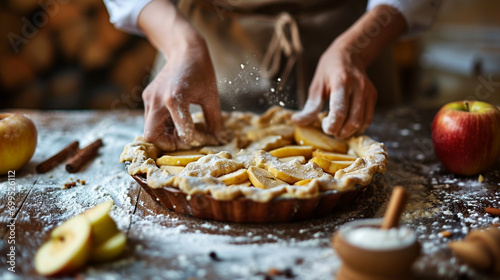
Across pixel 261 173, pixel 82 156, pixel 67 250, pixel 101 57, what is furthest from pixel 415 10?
pixel 101 57

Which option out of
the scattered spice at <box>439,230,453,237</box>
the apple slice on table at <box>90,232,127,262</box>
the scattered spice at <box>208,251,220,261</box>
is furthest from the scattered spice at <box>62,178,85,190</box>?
the scattered spice at <box>439,230,453,237</box>

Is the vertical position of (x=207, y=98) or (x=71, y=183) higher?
(x=207, y=98)

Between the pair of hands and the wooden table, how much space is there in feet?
0.79

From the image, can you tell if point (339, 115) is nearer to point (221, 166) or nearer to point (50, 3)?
point (221, 166)

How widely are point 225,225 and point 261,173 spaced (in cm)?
21

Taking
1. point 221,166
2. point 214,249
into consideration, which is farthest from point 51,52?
point 214,249

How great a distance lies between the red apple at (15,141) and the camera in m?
1.60

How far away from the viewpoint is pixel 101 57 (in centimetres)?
376

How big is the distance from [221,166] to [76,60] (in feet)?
9.27

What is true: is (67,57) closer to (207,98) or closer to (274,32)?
(274,32)

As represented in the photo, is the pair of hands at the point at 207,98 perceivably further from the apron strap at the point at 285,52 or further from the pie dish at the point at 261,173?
the apron strap at the point at 285,52

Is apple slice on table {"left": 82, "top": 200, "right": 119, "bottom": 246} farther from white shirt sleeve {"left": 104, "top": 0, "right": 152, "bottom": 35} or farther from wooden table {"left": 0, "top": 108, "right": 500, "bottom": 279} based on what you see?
white shirt sleeve {"left": 104, "top": 0, "right": 152, "bottom": 35}

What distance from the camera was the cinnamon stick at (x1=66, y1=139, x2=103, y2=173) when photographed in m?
1.69

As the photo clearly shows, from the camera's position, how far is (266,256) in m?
1.09
